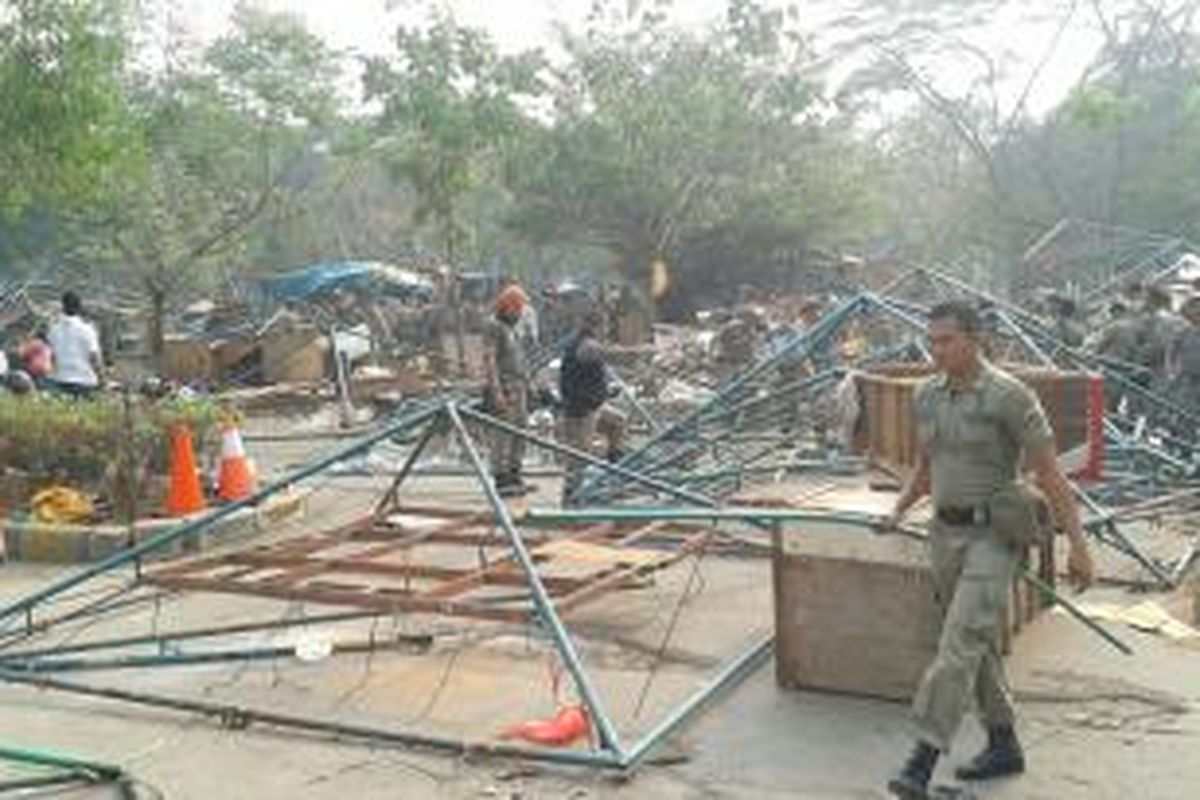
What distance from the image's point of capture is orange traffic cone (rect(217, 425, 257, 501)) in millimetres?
12758

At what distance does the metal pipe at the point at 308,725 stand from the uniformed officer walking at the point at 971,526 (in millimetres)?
1298

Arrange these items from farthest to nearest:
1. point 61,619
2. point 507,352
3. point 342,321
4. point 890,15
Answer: point 890,15, point 342,321, point 507,352, point 61,619

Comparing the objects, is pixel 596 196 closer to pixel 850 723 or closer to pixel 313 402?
pixel 313 402

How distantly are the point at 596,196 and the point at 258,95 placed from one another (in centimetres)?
678

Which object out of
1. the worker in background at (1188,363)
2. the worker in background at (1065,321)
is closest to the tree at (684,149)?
the worker in background at (1065,321)

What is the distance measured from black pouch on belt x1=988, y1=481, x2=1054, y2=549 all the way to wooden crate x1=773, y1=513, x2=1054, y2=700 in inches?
41.9

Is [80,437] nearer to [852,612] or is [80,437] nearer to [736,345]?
[852,612]

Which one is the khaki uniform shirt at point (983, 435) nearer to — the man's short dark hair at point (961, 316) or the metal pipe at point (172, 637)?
the man's short dark hair at point (961, 316)

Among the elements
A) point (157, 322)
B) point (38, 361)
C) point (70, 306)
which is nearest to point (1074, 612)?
point (70, 306)

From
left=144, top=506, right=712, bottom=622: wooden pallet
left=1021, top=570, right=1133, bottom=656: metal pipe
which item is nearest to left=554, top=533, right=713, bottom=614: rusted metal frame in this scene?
left=144, top=506, right=712, bottom=622: wooden pallet

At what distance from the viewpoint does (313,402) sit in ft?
74.5

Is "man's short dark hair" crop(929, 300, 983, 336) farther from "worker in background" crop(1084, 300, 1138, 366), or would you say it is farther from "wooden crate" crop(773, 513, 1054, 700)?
"worker in background" crop(1084, 300, 1138, 366)

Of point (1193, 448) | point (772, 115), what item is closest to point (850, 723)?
point (1193, 448)

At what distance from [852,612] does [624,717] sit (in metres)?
1.07
